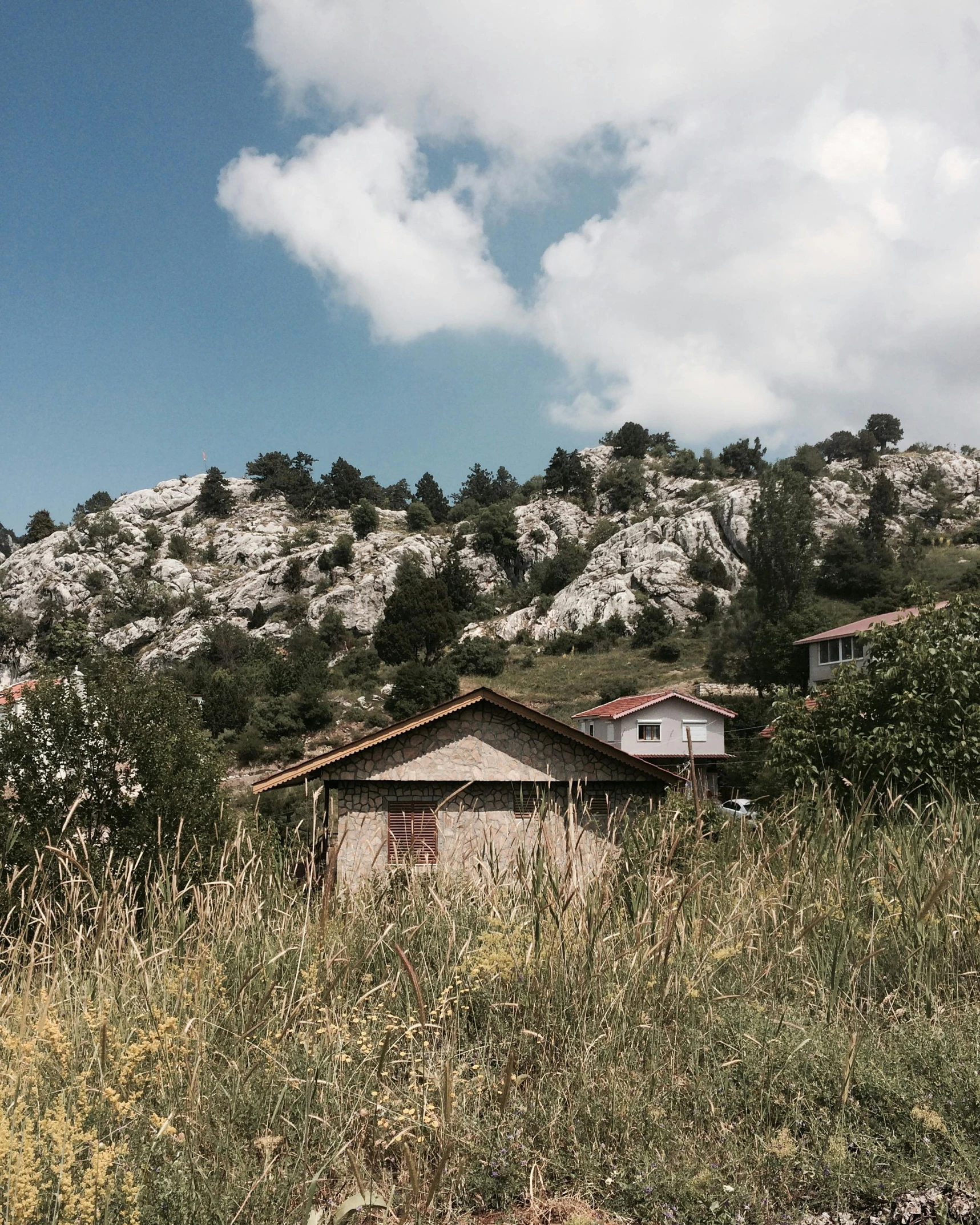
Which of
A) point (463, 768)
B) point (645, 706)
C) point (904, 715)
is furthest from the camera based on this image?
point (645, 706)

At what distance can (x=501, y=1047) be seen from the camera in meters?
3.23

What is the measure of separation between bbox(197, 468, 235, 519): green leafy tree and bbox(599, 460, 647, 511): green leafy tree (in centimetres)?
4125

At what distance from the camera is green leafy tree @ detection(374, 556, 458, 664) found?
189 ft

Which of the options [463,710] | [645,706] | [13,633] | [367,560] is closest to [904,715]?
[463,710]

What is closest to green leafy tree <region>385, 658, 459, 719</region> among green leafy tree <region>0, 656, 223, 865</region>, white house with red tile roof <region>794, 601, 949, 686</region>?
white house with red tile roof <region>794, 601, 949, 686</region>

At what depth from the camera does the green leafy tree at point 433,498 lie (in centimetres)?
9494

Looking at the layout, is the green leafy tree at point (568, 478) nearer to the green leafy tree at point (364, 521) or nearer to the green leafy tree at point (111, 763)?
the green leafy tree at point (364, 521)

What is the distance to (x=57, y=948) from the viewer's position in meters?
3.62

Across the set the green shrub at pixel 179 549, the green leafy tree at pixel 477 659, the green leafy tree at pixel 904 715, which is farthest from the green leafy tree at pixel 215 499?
the green leafy tree at pixel 904 715

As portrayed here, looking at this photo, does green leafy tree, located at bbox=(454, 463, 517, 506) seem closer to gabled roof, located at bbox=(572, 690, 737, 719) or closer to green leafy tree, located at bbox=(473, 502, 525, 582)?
green leafy tree, located at bbox=(473, 502, 525, 582)

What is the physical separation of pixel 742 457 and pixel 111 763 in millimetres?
84399

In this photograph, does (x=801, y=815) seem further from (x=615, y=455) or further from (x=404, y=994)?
(x=615, y=455)

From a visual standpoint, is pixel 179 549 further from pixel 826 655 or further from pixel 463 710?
pixel 463 710

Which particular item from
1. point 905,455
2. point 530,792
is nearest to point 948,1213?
point 530,792
